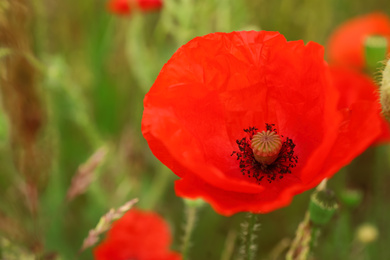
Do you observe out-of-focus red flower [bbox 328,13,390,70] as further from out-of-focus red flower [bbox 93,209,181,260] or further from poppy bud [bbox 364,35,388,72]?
out-of-focus red flower [bbox 93,209,181,260]

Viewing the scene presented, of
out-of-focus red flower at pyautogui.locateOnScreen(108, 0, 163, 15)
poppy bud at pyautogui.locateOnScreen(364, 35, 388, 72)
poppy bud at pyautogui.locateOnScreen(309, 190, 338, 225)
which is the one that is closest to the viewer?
poppy bud at pyautogui.locateOnScreen(309, 190, 338, 225)

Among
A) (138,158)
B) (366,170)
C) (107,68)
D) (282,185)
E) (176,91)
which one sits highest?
(176,91)

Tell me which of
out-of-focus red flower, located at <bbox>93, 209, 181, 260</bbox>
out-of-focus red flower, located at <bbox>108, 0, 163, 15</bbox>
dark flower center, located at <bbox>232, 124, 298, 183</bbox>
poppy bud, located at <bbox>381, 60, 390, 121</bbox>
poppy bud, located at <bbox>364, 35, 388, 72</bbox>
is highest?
poppy bud, located at <bbox>381, 60, 390, 121</bbox>

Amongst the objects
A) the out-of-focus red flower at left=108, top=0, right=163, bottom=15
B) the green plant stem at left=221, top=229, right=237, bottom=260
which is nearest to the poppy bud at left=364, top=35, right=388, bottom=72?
the green plant stem at left=221, top=229, right=237, bottom=260

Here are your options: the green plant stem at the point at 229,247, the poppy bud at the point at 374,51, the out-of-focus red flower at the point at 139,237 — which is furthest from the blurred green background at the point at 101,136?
the poppy bud at the point at 374,51

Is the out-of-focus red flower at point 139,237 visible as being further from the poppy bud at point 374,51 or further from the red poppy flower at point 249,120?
the poppy bud at point 374,51

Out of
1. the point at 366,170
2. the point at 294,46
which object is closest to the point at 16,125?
Answer: the point at 294,46

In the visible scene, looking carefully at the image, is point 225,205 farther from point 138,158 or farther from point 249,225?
point 138,158
